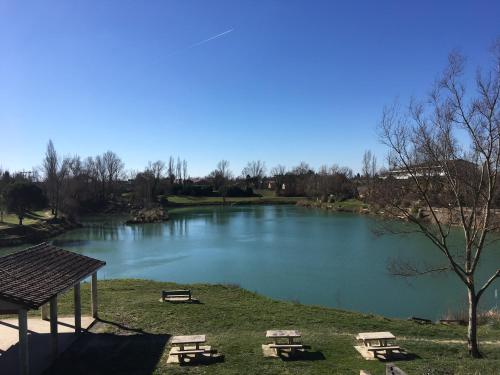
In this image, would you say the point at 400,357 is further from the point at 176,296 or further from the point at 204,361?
the point at 176,296

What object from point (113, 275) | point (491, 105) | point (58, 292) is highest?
point (491, 105)

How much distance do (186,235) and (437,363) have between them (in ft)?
122

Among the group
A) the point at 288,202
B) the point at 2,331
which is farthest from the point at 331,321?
the point at 288,202

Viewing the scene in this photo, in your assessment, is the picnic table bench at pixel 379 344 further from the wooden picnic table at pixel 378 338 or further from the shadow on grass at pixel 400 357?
the shadow on grass at pixel 400 357

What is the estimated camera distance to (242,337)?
11086 millimetres

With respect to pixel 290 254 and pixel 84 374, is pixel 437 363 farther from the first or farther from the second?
pixel 290 254

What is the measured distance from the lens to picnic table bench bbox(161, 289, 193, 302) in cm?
1535

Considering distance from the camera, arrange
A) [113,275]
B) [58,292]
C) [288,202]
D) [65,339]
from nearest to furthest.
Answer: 1. [58,292]
2. [65,339]
3. [113,275]
4. [288,202]

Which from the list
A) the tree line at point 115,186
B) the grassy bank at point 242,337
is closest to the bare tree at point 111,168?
the tree line at point 115,186

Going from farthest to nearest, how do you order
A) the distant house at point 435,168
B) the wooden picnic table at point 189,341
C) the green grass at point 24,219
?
the green grass at point 24,219
the distant house at point 435,168
the wooden picnic table at point 189,341

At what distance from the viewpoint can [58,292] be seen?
30.0ft

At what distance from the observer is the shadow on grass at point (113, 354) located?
881 centimetres

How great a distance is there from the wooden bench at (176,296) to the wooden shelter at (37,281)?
3.00 meters

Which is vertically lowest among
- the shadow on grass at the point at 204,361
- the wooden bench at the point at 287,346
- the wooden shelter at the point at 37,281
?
the shadow on grass at the point at 204,361
